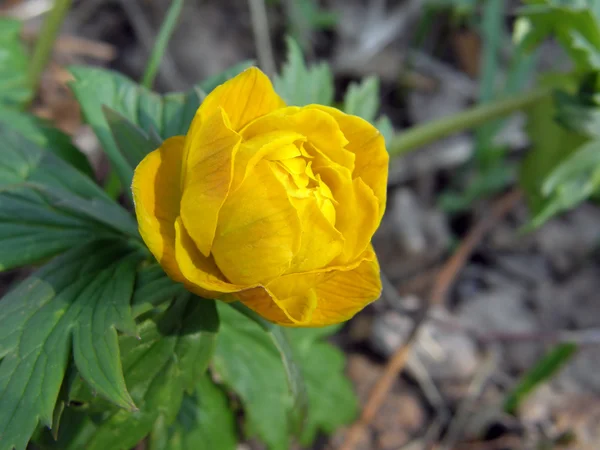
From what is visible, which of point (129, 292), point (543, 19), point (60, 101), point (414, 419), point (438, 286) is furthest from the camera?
point (60, 101)

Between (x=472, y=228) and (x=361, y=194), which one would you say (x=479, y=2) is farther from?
(x=361, y=194)

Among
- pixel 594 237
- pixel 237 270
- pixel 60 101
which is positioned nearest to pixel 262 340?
pixel 237 270

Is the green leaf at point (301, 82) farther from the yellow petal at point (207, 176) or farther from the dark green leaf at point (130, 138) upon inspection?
the yellow petal at point (207, 176)

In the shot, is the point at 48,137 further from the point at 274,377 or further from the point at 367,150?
the point at 367,150

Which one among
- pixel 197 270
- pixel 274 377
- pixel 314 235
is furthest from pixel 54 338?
pixel 274 377

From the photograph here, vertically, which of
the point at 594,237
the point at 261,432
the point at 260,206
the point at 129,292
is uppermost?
the point at 260,206

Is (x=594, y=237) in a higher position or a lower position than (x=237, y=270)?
lower

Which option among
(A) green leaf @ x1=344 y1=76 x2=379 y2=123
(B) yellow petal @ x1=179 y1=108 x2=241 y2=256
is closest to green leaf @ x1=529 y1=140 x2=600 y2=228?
(A) green leaf @ x1=344 y1=76 x2=379 y2=123

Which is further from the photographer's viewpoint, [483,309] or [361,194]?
[483,309]
